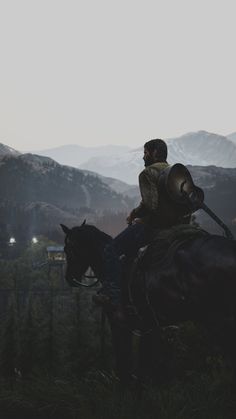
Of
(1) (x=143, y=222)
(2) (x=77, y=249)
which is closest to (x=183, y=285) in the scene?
(1) (x=143, y=222)

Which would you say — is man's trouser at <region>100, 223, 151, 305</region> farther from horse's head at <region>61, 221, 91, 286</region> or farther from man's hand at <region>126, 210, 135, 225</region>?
horse's head at <region>61, 221, 91, 286</region>

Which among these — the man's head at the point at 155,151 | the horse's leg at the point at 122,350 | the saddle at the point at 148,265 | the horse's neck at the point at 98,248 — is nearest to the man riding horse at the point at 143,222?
the man's head at the point at 155,151

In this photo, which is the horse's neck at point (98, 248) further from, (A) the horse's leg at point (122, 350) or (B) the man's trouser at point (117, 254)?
(A) the horse's leg at point (122, 350)

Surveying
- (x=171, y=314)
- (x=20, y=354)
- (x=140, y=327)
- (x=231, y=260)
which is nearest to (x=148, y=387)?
(x=140, y=327)

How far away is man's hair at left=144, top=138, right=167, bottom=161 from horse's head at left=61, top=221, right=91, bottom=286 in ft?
7.80

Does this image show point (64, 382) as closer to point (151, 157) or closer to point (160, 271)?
point (160, 271)

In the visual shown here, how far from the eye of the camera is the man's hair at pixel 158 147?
8.66 m

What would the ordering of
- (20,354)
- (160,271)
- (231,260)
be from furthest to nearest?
1. (20,354)
2. (160,271)
3. (231,260)

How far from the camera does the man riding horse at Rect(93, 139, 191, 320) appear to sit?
8344 mm

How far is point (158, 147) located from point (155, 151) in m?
0.09

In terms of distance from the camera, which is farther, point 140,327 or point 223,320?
point 140,327

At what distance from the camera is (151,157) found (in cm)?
870

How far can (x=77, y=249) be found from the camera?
10.2 meters

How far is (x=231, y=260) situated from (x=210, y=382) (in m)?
3.93
